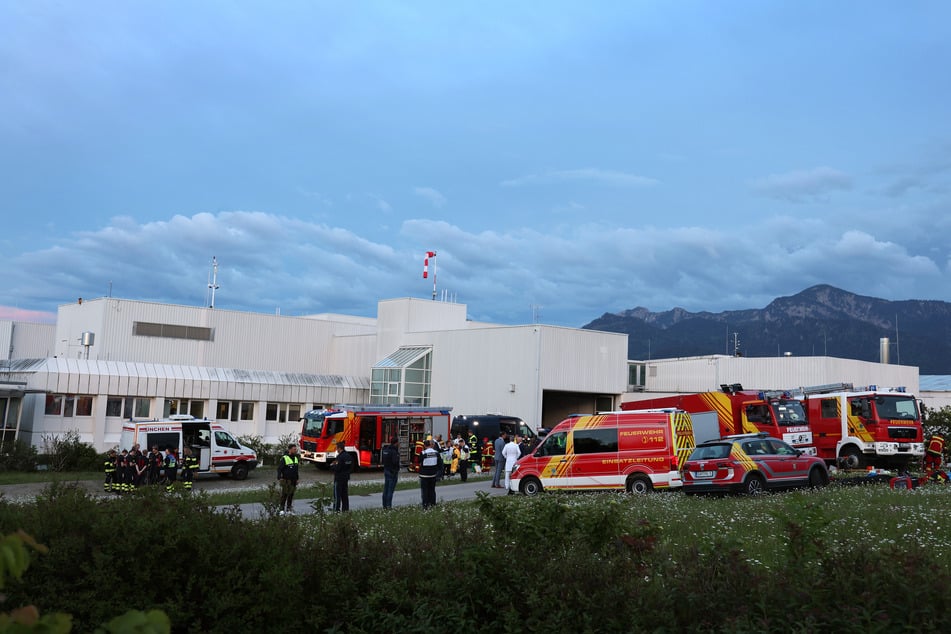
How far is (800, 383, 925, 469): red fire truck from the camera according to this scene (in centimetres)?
2878

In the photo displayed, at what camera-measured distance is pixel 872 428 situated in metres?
29.0

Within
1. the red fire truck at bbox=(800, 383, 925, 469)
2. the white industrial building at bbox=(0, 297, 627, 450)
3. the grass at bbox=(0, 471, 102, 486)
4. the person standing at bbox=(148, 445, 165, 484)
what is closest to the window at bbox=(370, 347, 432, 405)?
the white industrial building at bbox=(0, 297, 627, 450)

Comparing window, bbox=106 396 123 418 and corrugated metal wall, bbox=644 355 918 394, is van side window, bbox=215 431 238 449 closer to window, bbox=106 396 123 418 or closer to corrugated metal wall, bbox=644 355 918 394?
window, bbox=106 396 123 418

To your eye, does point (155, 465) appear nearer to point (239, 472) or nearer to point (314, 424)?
point (239, 472)

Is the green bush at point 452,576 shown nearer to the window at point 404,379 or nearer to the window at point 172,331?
the window at point 404,379

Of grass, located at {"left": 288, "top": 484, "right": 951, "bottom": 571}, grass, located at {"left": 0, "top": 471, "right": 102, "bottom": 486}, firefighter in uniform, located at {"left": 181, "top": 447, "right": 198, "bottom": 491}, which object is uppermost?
grass, located at {"left": 288, "top": 484, "right": 951, "bottom": 571}

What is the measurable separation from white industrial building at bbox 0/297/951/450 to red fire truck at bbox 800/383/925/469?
18120mm

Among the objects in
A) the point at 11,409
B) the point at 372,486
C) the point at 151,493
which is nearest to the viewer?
the point at 151,493

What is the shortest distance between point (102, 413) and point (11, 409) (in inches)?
173

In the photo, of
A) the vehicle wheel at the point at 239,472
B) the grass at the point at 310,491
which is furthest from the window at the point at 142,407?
the grass at the point at 310,491

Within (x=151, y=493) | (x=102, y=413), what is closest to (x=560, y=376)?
(x=102, y=413)

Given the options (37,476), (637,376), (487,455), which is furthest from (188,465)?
(637,376)

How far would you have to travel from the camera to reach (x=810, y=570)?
6527 mm

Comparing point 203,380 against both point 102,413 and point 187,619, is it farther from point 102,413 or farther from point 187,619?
point 187,619
